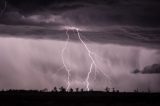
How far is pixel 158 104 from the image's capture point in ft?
330

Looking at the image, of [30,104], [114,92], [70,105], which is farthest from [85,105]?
[114,92]

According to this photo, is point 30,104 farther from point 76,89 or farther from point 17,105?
point 76,89

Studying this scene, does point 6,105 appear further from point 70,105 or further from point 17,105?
point 70,105

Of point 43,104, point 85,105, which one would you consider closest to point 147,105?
point 85,105

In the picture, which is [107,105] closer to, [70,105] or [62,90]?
[70,105]

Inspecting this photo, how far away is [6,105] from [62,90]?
64755mm

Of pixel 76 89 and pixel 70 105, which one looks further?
pixel 76 89

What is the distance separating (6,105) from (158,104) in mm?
28331

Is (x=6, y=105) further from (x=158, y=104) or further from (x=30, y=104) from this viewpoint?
(x=158, y=104)

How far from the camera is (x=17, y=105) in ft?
320

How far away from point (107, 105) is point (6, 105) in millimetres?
18430

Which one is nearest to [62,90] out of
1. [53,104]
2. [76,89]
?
[76,89]

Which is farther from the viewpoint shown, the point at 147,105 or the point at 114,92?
the point at 114,92

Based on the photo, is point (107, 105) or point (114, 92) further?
point (114, 92)
